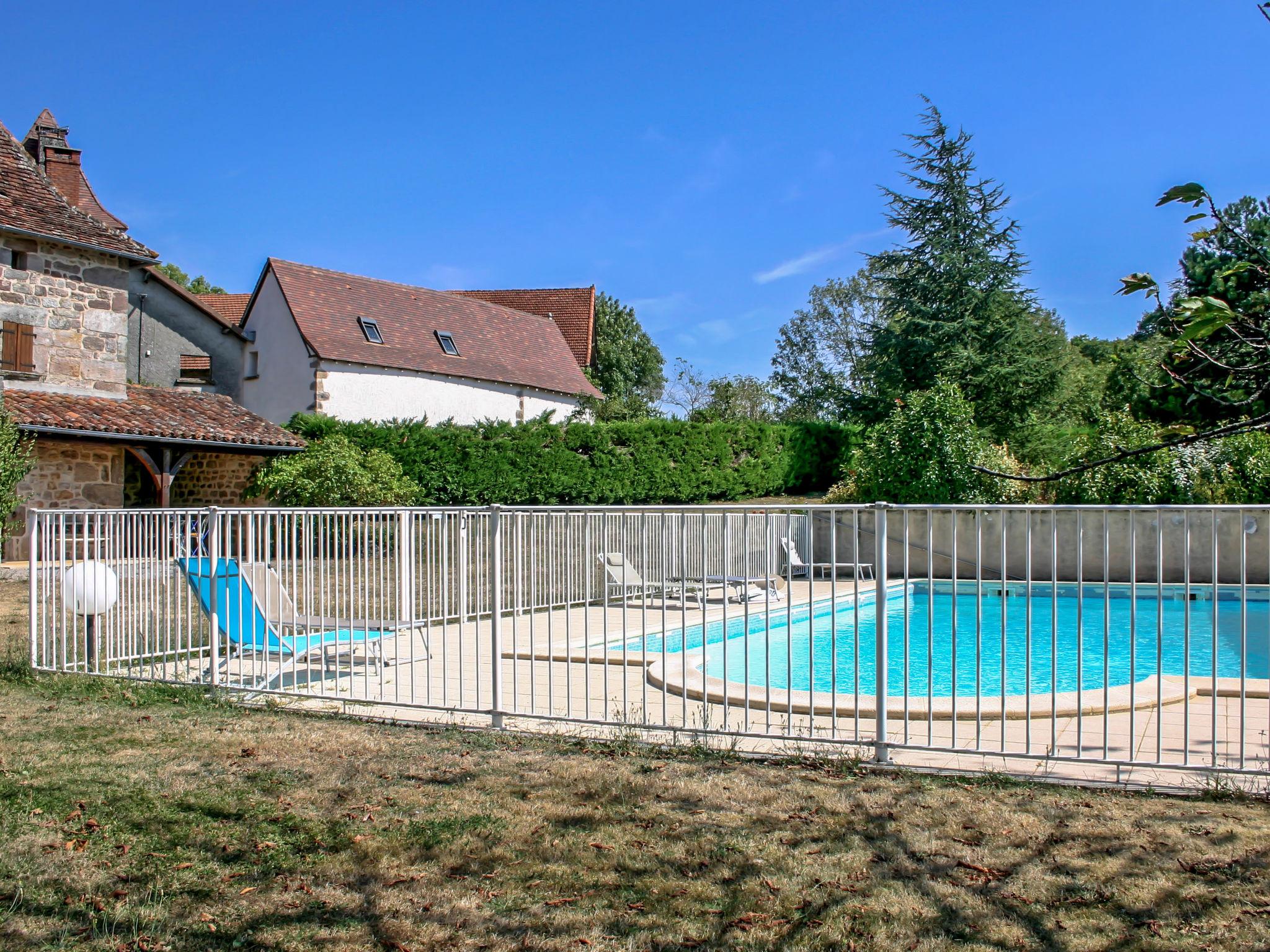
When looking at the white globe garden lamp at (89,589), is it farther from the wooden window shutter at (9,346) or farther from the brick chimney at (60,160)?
the brick chimney at (60,160)

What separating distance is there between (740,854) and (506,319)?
34.9m

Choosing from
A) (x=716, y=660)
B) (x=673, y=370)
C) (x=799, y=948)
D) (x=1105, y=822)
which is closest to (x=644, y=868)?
(x=799, y=948)

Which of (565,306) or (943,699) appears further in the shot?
(565,306)

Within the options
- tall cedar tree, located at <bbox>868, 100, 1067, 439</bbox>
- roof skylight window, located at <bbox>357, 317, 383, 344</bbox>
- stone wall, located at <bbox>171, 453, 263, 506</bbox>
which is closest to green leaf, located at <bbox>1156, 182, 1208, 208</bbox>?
stone wall, located at <bbox>171, 453, 263, 506</bbox>

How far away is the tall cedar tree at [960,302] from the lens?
2720 cm

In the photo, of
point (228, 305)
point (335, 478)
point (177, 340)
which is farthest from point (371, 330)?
point (228, 305)

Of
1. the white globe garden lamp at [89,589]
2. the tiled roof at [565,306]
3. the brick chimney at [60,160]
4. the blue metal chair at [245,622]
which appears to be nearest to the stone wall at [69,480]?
the brick chimney at [60,160]

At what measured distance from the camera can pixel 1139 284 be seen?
73.0 inches

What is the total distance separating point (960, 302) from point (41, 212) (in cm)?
2385

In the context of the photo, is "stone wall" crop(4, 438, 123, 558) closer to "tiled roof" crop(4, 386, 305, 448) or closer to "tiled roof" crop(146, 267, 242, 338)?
"tiled roof" crop(4, 386, 305, 448)

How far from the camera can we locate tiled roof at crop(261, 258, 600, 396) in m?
29.4

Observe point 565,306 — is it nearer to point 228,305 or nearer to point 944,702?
point 228,305

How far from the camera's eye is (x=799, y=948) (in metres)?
3.26

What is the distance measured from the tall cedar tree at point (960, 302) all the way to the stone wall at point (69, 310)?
20.9 metres
